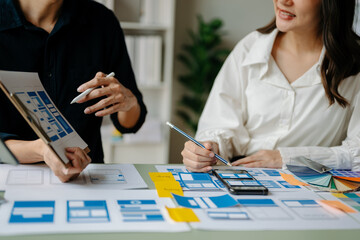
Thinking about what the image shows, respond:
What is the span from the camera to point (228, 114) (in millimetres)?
1824

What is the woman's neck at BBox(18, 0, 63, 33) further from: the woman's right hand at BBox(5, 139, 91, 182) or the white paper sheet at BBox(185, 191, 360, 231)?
the white paper sheet at BBox(185, 191, 360, 231)

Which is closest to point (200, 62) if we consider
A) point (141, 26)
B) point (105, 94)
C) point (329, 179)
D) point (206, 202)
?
point (141, 26)

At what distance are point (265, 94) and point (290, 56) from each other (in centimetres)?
22

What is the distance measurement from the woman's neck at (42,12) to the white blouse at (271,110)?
73 centimetres

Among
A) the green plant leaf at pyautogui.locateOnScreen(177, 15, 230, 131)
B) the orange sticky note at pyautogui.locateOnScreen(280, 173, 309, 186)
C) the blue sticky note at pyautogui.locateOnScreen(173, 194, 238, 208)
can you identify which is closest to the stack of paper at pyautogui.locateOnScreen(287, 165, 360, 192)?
the orange sticky note at pyautogui.locateOnScreen(280, 173, 309, 186)

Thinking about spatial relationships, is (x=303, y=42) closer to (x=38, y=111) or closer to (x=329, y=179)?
(x=329, y=179)

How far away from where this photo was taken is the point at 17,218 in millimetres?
951

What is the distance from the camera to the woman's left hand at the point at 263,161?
5.12 feet

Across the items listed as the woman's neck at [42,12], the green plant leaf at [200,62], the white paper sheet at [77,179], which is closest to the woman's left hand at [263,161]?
the white paper sheet at [77,179]

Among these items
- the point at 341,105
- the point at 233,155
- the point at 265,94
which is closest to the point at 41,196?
the point at 233,155

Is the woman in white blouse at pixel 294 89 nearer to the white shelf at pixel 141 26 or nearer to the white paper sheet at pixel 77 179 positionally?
Answer: the white paper sheet at pixel 77 179

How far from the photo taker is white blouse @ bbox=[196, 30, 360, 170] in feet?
5.86

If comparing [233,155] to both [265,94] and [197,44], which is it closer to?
[265,94]

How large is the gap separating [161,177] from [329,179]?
54 cm
